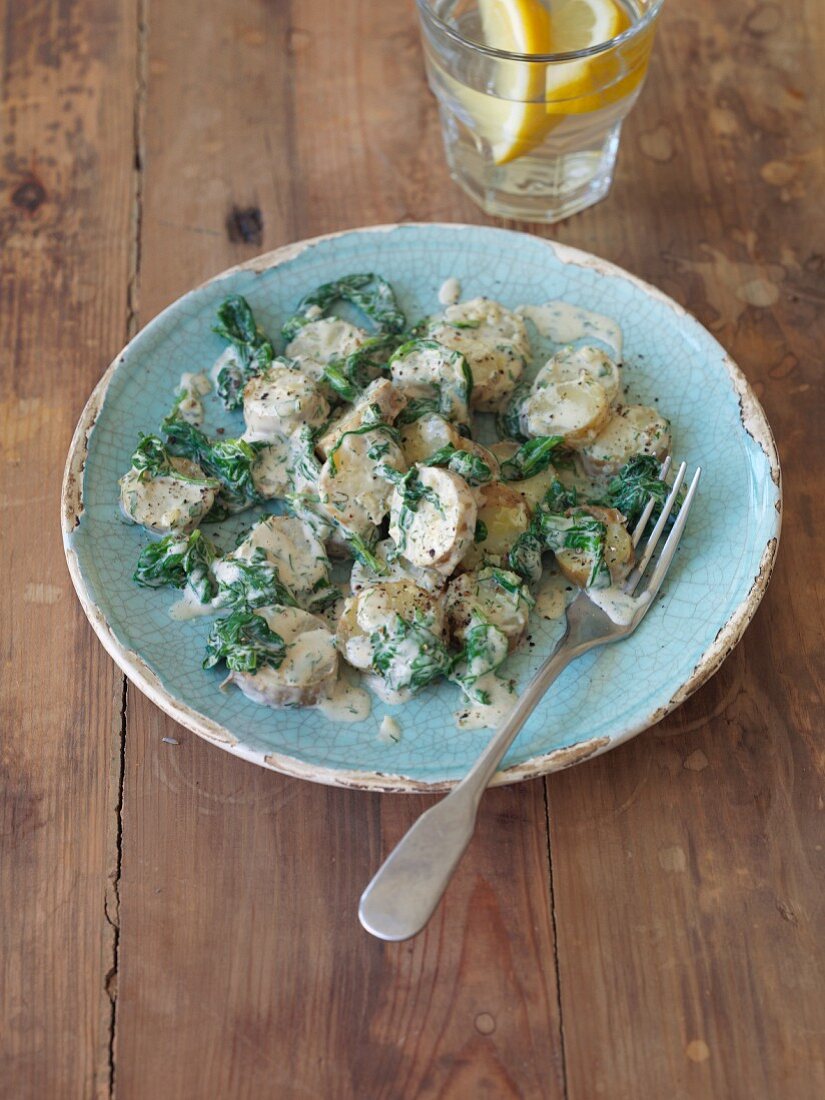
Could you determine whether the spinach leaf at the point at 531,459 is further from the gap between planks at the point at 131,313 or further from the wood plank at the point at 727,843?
the gap between planks at the point at 131,313

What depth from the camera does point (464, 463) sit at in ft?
6.48

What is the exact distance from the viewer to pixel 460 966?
1.78 meters

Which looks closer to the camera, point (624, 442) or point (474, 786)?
point (474, 786)

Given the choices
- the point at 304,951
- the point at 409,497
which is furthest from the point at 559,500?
the point at 304,951

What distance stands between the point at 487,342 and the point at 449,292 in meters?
0.20

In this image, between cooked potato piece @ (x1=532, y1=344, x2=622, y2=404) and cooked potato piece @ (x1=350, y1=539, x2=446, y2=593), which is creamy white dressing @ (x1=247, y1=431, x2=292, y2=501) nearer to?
cooked potato piece @ (x1=350, y1=539, x2=446, y2=593)

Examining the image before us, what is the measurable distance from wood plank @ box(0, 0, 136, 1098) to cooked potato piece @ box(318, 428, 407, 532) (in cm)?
54

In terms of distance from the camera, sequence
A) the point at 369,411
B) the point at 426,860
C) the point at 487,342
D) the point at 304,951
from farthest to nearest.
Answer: the point at 487,342, the point at 369,411, the point at 304,951, the point at 426,860

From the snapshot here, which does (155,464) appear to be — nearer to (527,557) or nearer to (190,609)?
(190,609)

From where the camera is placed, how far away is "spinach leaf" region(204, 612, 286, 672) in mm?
1829

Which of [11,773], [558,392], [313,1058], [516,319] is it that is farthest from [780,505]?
[11,773]

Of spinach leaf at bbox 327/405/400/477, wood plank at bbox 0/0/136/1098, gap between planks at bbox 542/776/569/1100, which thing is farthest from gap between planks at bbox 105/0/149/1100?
gap between planks at bbox 542/776/569/1100

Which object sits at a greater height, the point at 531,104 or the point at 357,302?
the point at 531,104

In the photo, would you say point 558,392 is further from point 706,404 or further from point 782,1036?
point 782,1036
